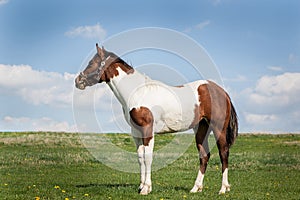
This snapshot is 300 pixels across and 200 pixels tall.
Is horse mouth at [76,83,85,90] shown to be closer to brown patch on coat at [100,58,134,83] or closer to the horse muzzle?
the horse muzzle

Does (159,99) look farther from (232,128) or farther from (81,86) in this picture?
(232,128)

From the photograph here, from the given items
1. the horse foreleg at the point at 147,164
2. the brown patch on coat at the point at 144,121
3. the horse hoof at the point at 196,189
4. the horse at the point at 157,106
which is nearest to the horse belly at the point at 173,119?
the horse at the point at 157,106

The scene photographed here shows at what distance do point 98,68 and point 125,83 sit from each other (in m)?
0.77

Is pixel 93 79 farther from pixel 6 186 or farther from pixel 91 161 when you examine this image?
pixel 91 161

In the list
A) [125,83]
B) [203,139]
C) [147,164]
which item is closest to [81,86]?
[125,83]

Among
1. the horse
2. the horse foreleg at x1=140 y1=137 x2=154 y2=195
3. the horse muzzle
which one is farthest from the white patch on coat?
the horse muzzle

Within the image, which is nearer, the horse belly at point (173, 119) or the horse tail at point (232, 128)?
the horse belly at point (173, 119)

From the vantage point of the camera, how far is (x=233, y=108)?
1180cm

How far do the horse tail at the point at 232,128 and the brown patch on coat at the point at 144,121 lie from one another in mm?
2337

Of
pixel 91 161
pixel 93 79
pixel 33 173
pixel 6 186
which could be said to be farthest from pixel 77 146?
pixel 93 79

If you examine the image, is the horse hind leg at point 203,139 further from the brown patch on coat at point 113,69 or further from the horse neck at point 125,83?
the brown patch on coat at point 113,69

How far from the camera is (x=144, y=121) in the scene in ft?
33.8

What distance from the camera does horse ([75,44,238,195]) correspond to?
10414mm

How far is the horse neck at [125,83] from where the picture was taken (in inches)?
422
